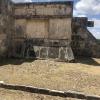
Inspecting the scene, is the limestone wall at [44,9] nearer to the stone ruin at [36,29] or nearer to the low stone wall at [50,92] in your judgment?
the stone ruin at [36,29]

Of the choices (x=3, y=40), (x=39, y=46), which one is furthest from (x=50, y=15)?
(x=3, y=40)

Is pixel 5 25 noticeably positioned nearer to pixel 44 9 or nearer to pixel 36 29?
pixel 36 29

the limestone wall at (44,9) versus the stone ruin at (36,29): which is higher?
the limestone wall at (44,9)

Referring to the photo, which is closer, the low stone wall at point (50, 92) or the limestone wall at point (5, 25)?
the low stone wall at point (50, 92)

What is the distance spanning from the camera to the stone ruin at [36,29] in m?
12.0

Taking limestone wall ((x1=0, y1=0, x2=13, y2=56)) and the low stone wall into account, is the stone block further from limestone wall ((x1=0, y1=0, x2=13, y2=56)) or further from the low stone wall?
the low stone wall

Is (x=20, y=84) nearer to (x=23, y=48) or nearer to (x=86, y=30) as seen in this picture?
(x=23, y=48)

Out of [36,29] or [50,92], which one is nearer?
[50,92]

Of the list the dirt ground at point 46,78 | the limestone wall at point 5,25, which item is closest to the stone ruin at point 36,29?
the limestone wall at point 5,25

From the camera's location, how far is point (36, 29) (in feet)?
43.4

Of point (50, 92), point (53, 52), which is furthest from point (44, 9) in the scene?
point (50, 92)

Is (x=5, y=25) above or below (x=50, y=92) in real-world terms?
above

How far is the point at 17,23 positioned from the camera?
44.2 ft

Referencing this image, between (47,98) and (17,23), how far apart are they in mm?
8334
